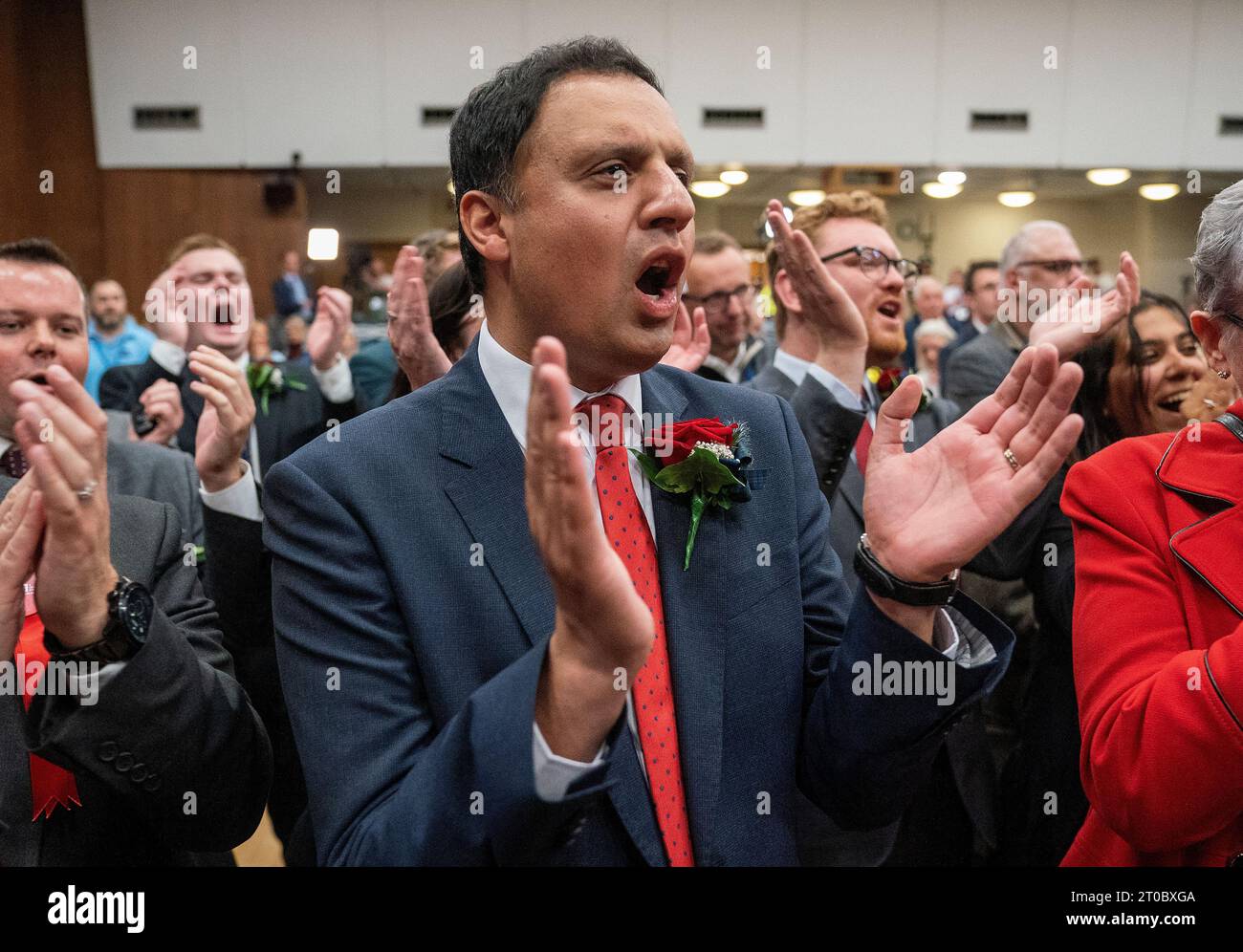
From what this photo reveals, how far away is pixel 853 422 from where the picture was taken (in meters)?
2.01

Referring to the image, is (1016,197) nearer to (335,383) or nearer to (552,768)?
(335,383)

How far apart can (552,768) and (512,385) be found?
49 centimetres

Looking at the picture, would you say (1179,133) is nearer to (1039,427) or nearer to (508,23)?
(508,23)

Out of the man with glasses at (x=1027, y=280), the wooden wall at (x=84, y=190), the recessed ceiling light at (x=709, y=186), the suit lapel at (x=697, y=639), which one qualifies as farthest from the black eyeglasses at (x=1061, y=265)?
the wooden wall at (x=84, y=190)

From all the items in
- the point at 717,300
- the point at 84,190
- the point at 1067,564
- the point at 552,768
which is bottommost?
the point at 1067,564

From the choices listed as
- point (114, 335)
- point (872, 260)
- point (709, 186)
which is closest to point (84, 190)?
point (114, 335)

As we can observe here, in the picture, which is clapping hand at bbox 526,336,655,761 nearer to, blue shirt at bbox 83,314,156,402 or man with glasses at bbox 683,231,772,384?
man with glasses at bbox 683,231,772,384

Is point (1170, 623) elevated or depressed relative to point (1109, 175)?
depressed

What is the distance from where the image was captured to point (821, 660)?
1.30m

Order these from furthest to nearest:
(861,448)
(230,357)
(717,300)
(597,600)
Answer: (717,300) → (230,357) → (861,448) → (597,600)

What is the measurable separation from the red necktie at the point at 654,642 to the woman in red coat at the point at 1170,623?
1.66ft

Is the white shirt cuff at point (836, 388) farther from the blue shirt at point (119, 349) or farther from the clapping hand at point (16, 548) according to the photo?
the blue shirt at point (119, 349)
